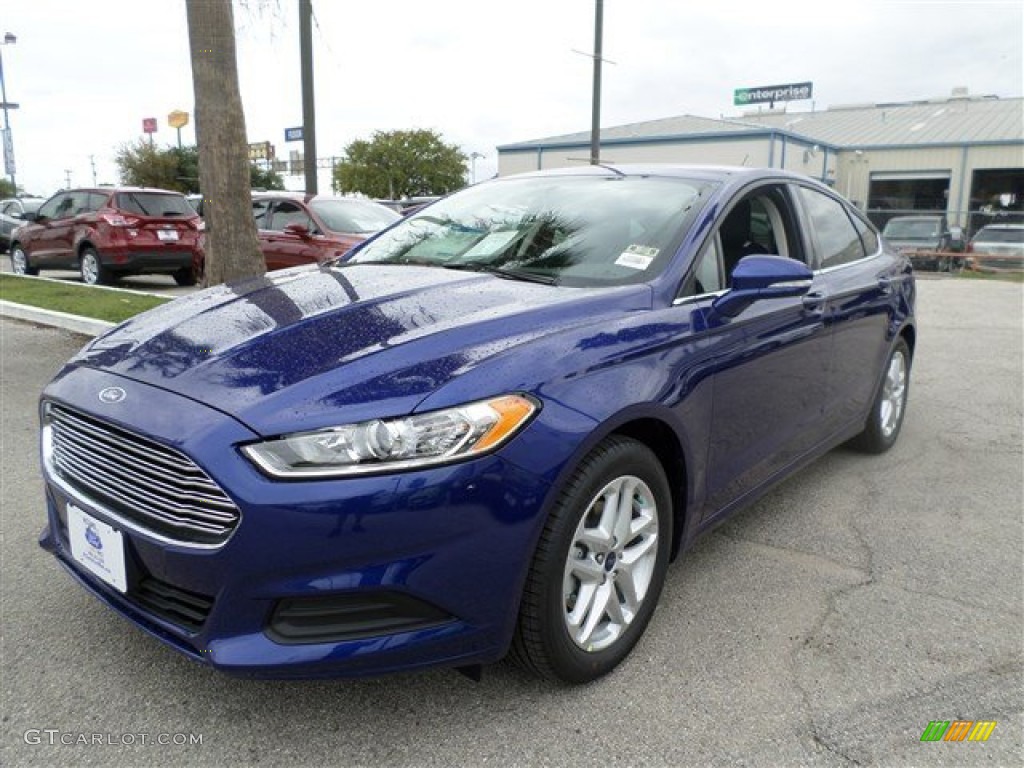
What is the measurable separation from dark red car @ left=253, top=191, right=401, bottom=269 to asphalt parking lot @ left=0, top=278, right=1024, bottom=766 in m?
6.47

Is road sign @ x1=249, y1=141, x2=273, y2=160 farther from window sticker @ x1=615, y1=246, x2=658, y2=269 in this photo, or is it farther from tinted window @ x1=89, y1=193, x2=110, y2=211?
window sticker @ x1=615, y1=246, x2=658, y2=269

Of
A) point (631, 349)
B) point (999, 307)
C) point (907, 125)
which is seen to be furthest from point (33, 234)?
point (907, 125)

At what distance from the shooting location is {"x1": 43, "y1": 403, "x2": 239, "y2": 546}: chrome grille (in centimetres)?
198

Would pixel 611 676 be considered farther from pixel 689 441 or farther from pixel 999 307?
pixel 999 307

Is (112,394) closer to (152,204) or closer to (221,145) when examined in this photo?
(221,145)

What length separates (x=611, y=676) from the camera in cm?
254

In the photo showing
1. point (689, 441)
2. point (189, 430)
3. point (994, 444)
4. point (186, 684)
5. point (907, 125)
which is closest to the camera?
point (189, 430)

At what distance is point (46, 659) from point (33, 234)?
13.6 m

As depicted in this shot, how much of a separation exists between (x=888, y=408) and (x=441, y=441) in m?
3.69

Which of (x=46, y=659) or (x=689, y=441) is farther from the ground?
(x=689, y=441)

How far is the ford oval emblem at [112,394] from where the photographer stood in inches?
88.4
